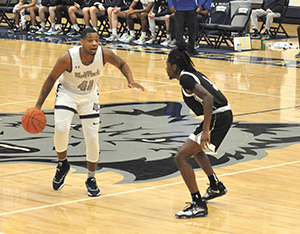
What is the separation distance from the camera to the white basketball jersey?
4328 mm

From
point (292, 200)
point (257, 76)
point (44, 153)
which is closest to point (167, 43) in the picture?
point (257, 76)

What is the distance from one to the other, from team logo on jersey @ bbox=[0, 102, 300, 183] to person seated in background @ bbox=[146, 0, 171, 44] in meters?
8.88

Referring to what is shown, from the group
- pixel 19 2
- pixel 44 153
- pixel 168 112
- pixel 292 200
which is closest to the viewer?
pixel 292 200

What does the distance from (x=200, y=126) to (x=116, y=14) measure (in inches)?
539

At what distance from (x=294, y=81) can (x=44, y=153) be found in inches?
261

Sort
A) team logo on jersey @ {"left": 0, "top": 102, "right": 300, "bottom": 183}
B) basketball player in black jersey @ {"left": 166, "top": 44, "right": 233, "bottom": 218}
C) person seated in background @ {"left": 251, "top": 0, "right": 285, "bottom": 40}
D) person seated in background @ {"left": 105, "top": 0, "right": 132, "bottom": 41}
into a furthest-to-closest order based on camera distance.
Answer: person seated in background @ {"left": 251, "top": 0, "right": 285, "bottom": 40}, person seated in background @ {"left": 105, "top": 0, "right": 132, "bottom": 41}, team logo on jersey @ {"left": 0, "top": 102, "right": 300, "bottom": 183}, basketball player in black jersey @ {"left": 166, "top": 44, "right": 233, "bottom": 218}

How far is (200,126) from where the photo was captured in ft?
13.6

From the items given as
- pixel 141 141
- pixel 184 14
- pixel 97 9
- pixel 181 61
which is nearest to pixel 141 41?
pixel 97 9

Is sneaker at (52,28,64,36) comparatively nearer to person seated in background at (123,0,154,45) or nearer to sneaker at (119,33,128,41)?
sneaker at (119,33,128,41)

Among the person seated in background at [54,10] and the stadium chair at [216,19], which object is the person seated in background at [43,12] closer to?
the person seated in background at [54,10]

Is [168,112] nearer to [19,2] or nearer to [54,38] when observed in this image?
[54,38]

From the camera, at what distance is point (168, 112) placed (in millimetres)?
7797

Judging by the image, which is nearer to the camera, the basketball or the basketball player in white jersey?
the basketball player in white jersey

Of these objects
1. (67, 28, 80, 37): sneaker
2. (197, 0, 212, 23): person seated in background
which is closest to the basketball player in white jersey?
(197, 0, 212, 23): person seated in background
